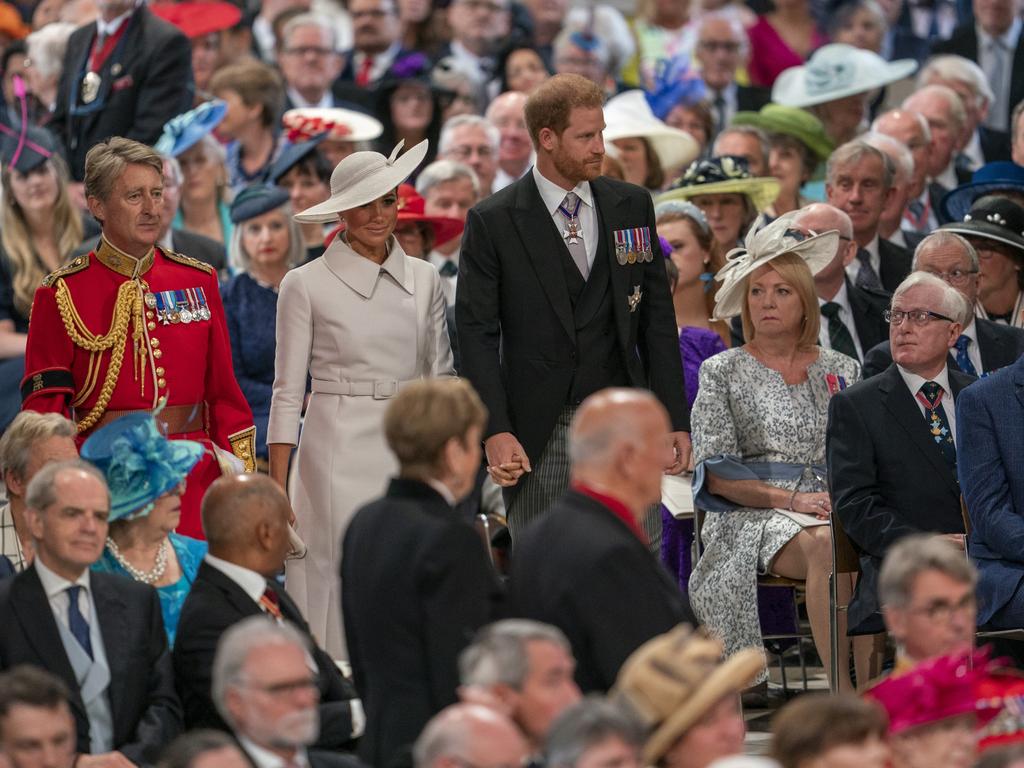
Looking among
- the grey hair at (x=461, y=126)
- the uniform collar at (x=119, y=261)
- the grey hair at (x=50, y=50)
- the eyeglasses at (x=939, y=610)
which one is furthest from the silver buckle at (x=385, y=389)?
the grey hair at (x=50, y=50)

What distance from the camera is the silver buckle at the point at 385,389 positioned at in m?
6.84

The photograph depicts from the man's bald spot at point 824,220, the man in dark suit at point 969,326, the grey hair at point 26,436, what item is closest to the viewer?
the grey hair at point 26,436

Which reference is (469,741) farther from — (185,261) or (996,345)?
(996,345)

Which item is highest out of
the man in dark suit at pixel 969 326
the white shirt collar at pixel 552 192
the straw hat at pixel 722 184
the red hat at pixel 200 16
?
the red hat at pixel 200 16

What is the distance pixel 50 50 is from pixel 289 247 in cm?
311

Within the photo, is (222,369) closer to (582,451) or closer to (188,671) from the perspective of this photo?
(188,671)

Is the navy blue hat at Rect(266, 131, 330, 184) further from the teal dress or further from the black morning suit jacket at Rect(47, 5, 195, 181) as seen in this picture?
the teal dress

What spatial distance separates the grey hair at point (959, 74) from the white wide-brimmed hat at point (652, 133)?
1835 millimetres

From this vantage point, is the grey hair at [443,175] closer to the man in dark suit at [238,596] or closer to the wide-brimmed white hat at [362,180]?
the wide-brimmed white hat at [362,180]

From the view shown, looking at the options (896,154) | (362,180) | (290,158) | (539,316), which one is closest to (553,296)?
(539,316)

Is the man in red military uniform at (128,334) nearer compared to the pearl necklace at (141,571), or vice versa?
the pearl necklace at (141,571)

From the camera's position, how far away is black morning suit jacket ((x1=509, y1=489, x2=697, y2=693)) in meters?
4.84

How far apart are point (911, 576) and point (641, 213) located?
2.16 m

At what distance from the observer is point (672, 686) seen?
14.6ft
